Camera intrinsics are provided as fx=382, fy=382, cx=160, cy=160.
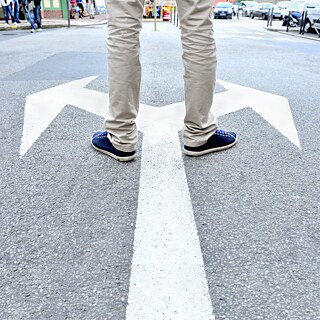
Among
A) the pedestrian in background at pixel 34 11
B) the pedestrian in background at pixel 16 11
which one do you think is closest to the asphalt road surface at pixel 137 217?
the pedestrian in background at pixel 34 11

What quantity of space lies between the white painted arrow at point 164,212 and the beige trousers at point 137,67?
18cm

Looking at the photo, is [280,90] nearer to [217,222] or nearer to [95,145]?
[95,145]

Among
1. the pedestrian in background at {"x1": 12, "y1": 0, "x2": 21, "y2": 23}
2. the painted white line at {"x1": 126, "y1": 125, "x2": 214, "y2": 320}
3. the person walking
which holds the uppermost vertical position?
the person walking

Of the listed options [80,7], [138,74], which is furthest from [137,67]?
[80,7]

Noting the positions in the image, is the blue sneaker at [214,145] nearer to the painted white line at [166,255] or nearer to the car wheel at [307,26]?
the painted white line at [166,255]

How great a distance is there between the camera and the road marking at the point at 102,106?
2424mm

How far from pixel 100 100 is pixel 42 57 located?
307cm

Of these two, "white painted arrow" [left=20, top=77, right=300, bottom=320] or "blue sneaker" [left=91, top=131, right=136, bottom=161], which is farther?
"blue sneaker" [left=91, top=131, right=136, bottom=161]

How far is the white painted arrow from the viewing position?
1026 mm

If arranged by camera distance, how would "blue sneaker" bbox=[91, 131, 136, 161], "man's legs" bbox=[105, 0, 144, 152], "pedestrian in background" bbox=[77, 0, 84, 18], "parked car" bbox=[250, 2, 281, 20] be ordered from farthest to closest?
"parked car" bbox=[250, 2, 281, 20]
"pedestrian in background" bbox=[77, 0, 84, 18]
"blue sneaker" bbox=[91, 131, 136, 161]
"man's legs" bbox=[105, 0, 144, 152]

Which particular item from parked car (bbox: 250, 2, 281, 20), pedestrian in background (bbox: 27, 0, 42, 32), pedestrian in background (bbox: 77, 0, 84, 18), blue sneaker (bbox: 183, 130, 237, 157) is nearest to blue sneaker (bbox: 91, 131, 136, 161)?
blue sneaker (bbox: 183, 130, 237, 157)

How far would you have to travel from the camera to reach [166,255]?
122 cm

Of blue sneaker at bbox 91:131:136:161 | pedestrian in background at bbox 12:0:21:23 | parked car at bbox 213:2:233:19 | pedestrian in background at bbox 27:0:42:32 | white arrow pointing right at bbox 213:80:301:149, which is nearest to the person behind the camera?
blue sneaker at bbox 91:131:136:161

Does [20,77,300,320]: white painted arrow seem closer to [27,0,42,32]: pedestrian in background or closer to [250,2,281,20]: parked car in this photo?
[27,0,42,32]: pedestrian in background
